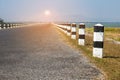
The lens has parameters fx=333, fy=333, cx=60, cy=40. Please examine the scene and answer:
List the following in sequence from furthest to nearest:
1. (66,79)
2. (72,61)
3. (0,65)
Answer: (72,61) → (0,65) → (66,79)

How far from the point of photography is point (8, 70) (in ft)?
25.0

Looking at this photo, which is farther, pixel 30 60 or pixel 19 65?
pixel 30 60

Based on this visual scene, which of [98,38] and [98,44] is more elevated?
[98,38]

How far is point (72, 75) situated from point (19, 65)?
6.30ft

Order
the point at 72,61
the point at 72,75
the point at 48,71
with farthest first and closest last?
the point at 72,61, the point at 48,71, the point at 72,75

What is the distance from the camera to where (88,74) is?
23.5ft

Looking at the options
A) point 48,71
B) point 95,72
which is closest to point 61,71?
point 48,71

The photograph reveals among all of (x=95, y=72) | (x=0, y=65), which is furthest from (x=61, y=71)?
(x=0, y=65)

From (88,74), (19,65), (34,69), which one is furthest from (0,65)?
(88,74)

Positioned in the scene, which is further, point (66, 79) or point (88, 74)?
point (88, 74)

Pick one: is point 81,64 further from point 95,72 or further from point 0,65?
point 0,65

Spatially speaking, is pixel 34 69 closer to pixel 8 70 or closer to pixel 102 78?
pixel 8 70

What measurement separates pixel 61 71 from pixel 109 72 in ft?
3.52

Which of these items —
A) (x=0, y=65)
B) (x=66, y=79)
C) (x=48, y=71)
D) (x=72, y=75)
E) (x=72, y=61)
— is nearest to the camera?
(x=66, y=79)
